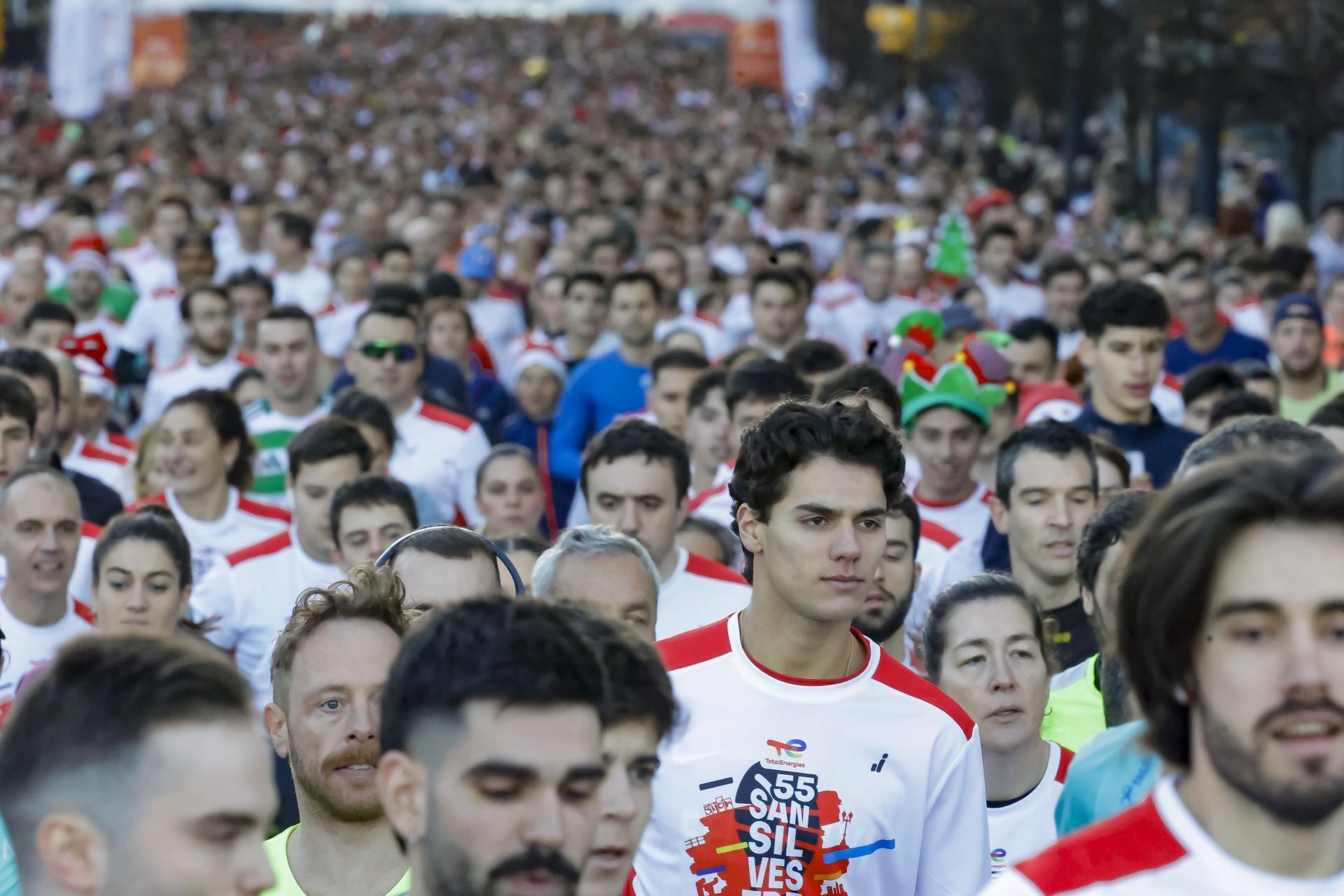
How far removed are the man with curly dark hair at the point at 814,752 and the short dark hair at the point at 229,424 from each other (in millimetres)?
4546

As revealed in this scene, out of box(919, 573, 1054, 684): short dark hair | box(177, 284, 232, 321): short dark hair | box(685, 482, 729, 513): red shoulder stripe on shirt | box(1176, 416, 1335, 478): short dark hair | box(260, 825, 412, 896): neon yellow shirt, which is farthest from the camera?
box(177, 284, 232, 321): short dark hair

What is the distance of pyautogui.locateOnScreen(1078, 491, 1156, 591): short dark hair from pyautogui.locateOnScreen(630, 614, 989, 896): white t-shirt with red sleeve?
4.26ft

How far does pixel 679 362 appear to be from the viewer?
9.99 meters

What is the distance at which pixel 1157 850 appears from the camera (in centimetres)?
273

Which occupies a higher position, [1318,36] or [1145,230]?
[1318,36]

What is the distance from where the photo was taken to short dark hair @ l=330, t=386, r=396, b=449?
28.9ft

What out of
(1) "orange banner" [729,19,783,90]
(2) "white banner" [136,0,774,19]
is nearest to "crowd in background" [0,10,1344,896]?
(2) "white banner" [136,0,774,19]

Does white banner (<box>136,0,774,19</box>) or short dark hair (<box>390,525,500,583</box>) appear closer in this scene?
short dark hair (<box>390,525,500,583</box>)

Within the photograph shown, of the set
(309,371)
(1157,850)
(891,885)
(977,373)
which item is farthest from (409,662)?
(309,371)

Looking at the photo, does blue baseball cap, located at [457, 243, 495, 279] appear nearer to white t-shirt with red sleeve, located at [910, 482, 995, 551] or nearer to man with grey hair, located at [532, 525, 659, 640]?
white t-shirt with red sleeve, located at [910, 482, 995, 551]

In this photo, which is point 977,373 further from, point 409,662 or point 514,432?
point 409,662

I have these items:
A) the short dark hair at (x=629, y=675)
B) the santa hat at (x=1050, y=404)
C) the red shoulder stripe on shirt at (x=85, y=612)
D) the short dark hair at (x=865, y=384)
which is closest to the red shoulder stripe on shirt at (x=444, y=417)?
the short dark hair at (x=865, y=384)

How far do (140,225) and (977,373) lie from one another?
39.8 feet

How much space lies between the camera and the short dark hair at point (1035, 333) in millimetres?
10844
